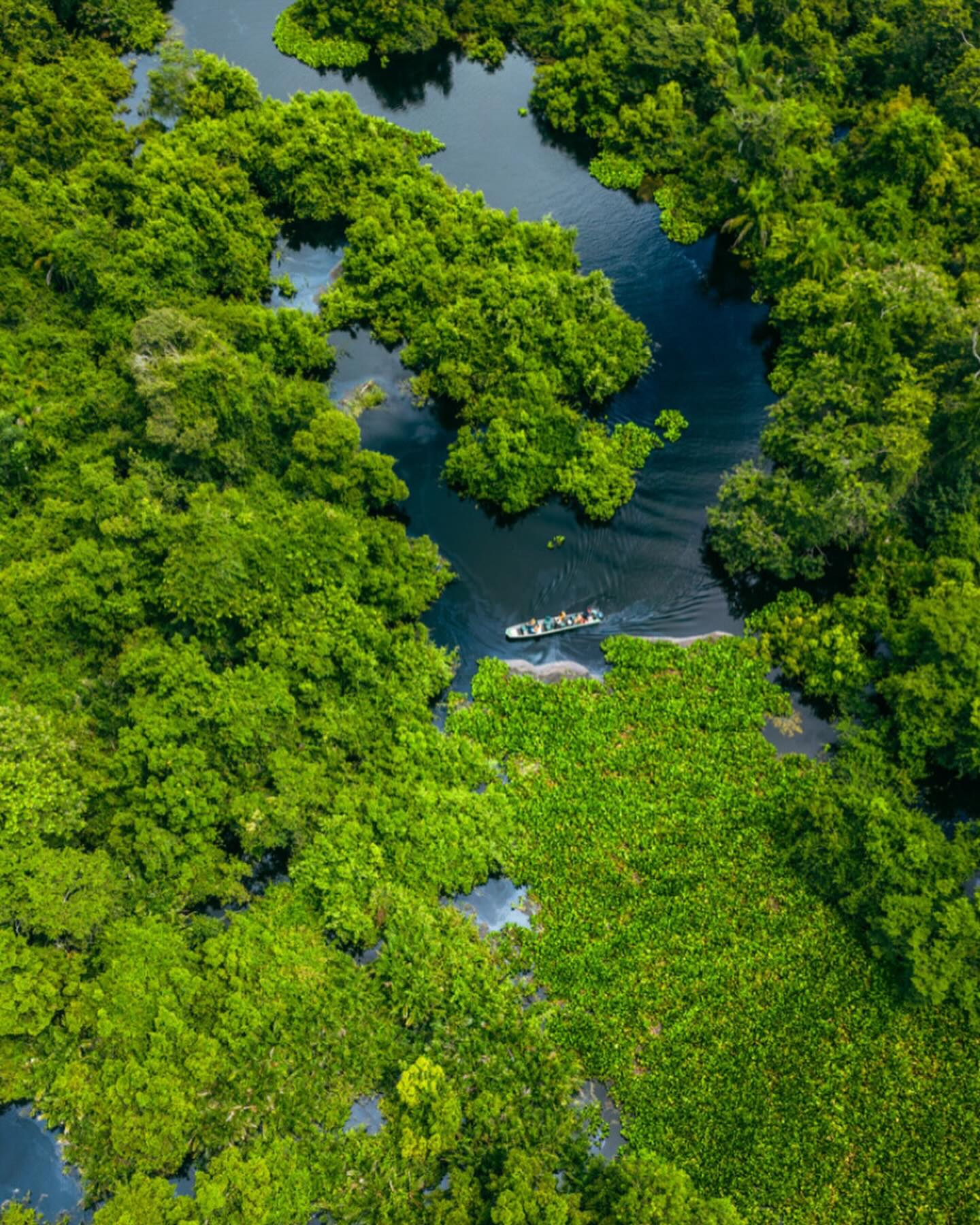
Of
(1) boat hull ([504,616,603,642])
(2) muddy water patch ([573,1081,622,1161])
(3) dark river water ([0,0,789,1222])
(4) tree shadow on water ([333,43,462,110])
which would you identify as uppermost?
(4) tree shadow on water ([333,43,462,110])

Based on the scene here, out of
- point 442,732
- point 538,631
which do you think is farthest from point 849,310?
point 442,732

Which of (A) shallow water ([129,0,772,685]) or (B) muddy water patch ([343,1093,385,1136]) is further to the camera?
(A) shallow water ([129,0,772,685])

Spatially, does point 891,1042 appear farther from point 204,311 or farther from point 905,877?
point 204,311

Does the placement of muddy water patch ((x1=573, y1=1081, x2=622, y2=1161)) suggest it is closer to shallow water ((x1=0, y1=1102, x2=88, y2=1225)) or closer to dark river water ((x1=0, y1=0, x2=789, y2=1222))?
dark river water ((x1=0, y1=0, x2=789, y2=1222))

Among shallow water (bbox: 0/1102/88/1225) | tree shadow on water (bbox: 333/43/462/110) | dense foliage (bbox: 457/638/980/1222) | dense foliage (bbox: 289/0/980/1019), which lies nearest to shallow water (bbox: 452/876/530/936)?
dense foliage (bbox: 457/638/980/1222)

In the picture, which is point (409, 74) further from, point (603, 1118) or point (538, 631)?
point (603, 1118)

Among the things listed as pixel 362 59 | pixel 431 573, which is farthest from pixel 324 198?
pixel 431 573
